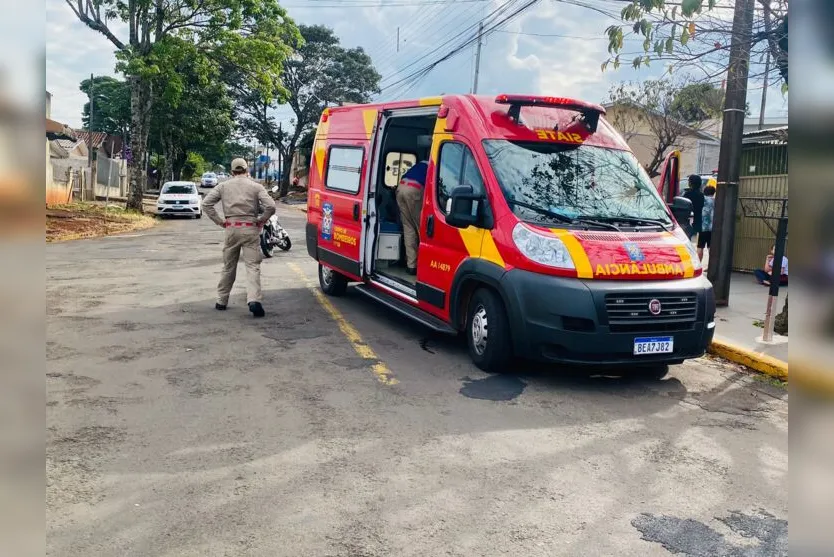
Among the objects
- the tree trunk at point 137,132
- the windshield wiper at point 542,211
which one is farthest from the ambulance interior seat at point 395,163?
the tree trunk at point 137,132

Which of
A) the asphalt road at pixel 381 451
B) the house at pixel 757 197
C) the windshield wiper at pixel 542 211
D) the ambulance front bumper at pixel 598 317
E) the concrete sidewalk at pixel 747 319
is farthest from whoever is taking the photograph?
the house at pixel 757 197

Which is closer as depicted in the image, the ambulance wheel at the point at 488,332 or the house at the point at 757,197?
the ambulance wheel at the point at 488,332

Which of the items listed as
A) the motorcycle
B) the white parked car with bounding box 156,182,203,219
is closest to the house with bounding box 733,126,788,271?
the motorcycle

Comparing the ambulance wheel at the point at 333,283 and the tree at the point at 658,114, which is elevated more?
the tree at the point at 658,114

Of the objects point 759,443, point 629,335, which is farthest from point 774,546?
point 629,335

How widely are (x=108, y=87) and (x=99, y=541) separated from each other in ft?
198

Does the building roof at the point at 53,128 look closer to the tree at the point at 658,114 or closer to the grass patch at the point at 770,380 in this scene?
the grass patch at the point at 770,380

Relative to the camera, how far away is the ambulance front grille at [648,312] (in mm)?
5820

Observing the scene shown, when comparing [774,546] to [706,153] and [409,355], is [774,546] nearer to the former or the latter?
[409,355]

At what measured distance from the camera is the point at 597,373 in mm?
6684

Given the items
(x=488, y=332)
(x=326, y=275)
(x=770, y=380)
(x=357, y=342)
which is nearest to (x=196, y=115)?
(x=326, y=275)

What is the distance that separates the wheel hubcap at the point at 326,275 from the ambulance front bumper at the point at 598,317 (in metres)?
4.73

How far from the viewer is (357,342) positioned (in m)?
7.52

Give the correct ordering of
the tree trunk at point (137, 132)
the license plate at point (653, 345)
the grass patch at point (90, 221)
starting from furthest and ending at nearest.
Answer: the tree trunk at point (137, 132) → the grass patch at point (90, 221) → the license plate at point (653, 345)
